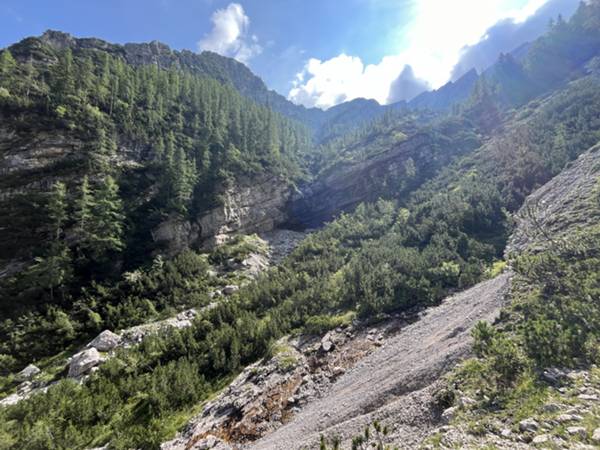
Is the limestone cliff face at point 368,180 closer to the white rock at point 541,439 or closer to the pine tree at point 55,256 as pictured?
the pine tree at point 55,256

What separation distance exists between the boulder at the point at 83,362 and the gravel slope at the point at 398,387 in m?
13.6

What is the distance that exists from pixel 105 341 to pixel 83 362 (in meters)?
2.54

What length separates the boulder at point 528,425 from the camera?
6718 millimetres

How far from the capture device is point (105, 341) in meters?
21.2

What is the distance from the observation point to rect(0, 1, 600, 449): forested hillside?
13531 mm

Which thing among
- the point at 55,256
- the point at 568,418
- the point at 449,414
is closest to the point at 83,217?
the point at 55,256

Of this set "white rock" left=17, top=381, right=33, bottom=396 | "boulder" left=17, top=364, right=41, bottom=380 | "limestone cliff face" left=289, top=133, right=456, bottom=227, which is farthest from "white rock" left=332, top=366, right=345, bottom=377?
"limestone cliff face" left=289, top=133, right=456, bottom=227

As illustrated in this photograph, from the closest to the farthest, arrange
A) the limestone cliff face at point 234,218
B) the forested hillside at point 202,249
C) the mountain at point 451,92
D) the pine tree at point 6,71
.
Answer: the forested hillside at point 202,249 < the limestone cliff face at point 234,218 < the pine tree at point 6,71 < the mountain at point 451,92

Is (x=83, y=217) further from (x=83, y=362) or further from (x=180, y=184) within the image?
(x=83, y=362)

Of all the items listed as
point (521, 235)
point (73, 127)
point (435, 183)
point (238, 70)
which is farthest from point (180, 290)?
point (238, 70)

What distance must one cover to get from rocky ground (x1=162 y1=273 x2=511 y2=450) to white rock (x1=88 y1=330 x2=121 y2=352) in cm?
1097

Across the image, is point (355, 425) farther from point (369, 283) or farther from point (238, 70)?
point (238, 70)

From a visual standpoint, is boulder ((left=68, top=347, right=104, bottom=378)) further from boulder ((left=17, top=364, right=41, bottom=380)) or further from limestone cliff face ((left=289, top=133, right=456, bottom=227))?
limestone cliff face ((left=289, top=133, right=456, bottom=227))

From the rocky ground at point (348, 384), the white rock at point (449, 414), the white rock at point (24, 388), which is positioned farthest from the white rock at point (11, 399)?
the white rock at point (449, 414)
